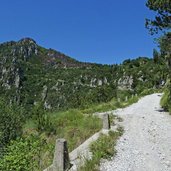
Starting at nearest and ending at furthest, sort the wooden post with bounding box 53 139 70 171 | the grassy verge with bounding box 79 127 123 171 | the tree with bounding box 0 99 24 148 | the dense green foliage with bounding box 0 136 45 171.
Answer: the wooden post with bounding box 53 139 70 171 → the grassy verge with bounding box 79 127 123 171 → the dense green foliage with bounding box 0 136 45 171 → the tree with bounding box 0 99 24 148

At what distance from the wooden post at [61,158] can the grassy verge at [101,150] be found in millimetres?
456

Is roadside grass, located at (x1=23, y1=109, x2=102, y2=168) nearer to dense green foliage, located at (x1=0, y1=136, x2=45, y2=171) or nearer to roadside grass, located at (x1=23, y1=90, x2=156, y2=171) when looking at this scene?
roadside grass, located at (x1=23, y1=90, x2=156, y2=171)

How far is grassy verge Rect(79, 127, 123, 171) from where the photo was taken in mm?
9430

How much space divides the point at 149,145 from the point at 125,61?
5284 inches

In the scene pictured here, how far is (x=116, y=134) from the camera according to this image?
44.9 feet

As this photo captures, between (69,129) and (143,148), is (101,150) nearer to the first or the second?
(143,148)

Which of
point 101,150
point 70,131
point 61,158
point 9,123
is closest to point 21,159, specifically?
point 61,158

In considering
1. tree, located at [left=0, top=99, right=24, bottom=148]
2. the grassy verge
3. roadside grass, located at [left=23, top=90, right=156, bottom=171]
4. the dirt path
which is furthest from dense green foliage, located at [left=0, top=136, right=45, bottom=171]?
tree, located at [left=0, top=99, right=24, bottom=148]

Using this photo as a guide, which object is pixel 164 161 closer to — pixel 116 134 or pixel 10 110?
pixel 116 134

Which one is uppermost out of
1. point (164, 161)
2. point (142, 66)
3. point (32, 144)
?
point (142, 66)

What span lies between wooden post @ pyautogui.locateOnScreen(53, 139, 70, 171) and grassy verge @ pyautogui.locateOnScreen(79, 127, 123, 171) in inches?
17.9

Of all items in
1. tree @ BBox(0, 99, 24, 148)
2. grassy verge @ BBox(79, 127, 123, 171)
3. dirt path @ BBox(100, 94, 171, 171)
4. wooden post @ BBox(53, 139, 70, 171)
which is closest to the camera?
wooden post @ BBox(53, 139, 70, 171)

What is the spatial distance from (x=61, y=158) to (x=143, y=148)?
3.75 meters

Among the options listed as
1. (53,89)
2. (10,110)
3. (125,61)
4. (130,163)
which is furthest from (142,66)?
(130,163)
